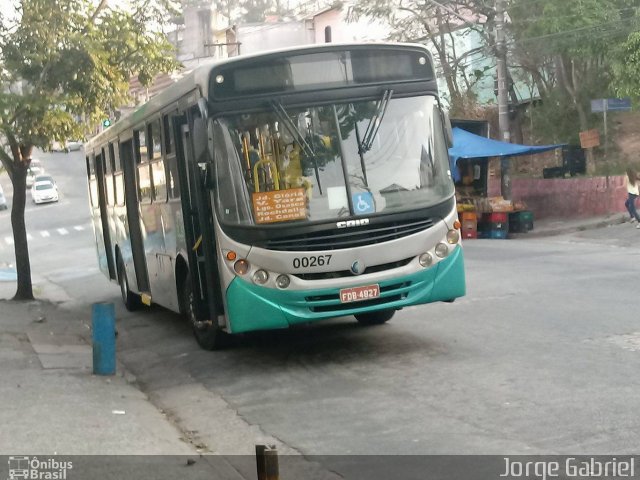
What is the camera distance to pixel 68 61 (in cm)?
1666

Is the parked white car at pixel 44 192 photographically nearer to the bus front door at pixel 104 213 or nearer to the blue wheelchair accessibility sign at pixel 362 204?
the bus front door at pixel 104 213

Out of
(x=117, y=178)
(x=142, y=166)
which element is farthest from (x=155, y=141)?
(x=117, y=178)

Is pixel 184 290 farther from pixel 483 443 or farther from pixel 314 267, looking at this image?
pixel 483 443

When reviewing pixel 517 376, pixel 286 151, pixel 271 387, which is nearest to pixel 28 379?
pixel 271 387

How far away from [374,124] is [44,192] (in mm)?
52629

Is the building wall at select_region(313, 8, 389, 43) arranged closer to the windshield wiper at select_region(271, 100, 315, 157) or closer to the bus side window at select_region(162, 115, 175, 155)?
the bus side window at select_region(162, 115, 175, 155)

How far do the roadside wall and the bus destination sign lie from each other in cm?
2245

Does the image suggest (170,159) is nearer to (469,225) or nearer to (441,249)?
(441,249)

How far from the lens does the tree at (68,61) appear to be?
648 inches

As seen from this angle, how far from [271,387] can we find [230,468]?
284 cm

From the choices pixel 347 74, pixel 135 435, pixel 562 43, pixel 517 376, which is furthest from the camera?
pixel 562 43

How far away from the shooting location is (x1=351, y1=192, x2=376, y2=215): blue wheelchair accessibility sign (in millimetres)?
10102

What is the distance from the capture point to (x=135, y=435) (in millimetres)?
7871

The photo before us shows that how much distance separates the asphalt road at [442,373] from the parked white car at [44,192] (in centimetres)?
4459
